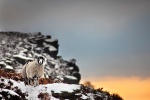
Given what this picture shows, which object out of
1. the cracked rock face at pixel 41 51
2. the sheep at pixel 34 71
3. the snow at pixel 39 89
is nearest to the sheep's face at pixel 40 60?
the sheep at pixel 34 71

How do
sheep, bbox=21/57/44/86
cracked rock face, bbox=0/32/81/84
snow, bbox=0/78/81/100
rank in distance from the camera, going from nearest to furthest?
snow, bbox=0/78/81/100 → sheep, bbox=21/57/44/86 → cracked rock face, bbox=0/32/81/84

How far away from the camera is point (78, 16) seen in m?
22.5

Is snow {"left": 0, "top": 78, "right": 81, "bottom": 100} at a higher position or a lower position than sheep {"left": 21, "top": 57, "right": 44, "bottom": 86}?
lower

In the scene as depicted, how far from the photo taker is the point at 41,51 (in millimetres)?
57625

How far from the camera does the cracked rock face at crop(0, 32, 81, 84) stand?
5156cm

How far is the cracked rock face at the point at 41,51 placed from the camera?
51562mm

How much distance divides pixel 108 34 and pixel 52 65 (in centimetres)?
3684

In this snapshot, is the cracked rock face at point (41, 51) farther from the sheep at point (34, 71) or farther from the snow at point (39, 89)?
the snow at point (39, 89)

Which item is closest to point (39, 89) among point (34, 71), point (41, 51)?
point (34, 71)

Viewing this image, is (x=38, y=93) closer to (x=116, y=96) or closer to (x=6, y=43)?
(x=116, y=96)

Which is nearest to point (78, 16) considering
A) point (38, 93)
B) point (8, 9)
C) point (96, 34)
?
point (96, 34)

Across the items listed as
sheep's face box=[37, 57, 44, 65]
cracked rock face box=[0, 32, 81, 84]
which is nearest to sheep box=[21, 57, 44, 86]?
sheep's face box=[37, 57, 44, 65]

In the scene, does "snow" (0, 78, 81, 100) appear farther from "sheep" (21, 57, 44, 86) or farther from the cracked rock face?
the cracked rock face

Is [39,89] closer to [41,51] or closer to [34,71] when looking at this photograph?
[34,71]
